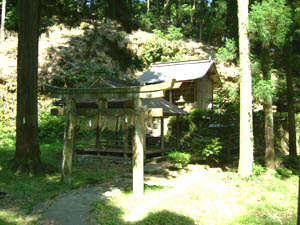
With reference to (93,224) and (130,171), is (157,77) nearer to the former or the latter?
(130,171)

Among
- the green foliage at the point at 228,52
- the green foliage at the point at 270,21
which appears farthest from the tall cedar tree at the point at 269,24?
the green foliage at the point at 228,52

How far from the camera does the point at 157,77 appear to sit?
21984 mm

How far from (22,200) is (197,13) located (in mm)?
36466

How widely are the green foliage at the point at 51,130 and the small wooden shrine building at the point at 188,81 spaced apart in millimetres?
6668

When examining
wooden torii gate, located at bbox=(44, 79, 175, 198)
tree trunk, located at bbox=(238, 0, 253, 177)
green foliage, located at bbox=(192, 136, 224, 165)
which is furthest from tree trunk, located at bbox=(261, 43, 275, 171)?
wooden torii gate, located at bbox=(44, 79, 175, 198)

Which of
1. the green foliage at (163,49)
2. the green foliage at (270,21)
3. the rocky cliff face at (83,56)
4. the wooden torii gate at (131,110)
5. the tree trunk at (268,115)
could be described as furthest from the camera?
the green foliage at (163,49)

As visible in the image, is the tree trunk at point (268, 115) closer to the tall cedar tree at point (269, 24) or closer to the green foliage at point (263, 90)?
the tall cedar tree at point (269, 24)

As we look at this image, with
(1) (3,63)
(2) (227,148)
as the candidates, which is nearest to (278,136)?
(2) (227,148)

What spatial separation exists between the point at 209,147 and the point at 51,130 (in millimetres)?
11611

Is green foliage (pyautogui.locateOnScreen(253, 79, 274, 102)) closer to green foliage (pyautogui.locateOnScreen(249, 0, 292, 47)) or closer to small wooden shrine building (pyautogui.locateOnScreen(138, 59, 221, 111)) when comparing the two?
green foliage (pyautogui.locateOnScreen(249, 0, 292, 47))

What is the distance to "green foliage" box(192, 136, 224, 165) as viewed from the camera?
42.6 feet

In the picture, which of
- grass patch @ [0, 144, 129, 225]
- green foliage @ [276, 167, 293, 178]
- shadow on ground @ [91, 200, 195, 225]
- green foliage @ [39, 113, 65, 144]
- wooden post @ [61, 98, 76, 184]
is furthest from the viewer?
green foliage @ [39, 113, 65, 144]

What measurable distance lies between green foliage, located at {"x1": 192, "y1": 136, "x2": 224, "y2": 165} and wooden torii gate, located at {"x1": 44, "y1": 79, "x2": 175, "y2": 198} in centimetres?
588

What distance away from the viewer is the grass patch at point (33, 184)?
623 cm
